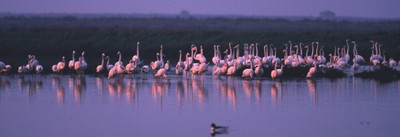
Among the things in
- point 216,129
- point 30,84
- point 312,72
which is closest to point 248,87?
point 312,72

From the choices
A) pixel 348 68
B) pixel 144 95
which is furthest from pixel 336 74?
pixel 144 95

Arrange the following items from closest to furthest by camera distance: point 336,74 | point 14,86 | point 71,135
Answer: point 71,135, point 14,86, point 336,74

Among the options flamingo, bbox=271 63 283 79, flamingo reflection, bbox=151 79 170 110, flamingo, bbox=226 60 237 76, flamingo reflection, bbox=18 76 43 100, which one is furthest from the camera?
flamingo, bbox=226 60 237 76

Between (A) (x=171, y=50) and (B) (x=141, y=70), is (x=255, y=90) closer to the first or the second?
(B) (x=141, y=70)

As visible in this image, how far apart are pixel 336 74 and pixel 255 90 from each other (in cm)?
429

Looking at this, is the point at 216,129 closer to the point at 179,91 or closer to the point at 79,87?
the point at 179,91

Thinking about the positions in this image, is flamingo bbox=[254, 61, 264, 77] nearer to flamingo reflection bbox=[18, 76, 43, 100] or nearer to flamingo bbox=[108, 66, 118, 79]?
flamingo bbox=[108, 66, 118, 79]

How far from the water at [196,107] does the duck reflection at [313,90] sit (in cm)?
2

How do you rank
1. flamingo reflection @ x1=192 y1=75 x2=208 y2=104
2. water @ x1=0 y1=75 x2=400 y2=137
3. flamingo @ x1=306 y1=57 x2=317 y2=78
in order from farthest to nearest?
flamingo @ x1=306 y1=57 x2=317 y2=78 → flamingo reflection @ x1=192 y1=75 x2=208 y2=104 → water @ x1=0 y1=75 x2=400 y2=137

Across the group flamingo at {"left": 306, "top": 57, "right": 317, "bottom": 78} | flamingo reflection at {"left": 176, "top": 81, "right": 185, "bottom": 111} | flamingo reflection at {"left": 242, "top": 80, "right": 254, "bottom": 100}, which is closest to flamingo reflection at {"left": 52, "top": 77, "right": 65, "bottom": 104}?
flamingo reflection at {"left": 176, "top": 81, "right": 185, "bottom": 111}

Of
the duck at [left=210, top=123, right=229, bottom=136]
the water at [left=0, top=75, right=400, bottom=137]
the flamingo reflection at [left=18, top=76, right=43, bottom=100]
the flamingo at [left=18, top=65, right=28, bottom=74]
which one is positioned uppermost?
the flamingo at [left=18, top=65, right=28, bottom=74]

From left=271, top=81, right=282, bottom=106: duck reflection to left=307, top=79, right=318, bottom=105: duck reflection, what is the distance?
0.60 m

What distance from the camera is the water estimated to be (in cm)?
1405

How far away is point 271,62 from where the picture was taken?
83.9 ft
